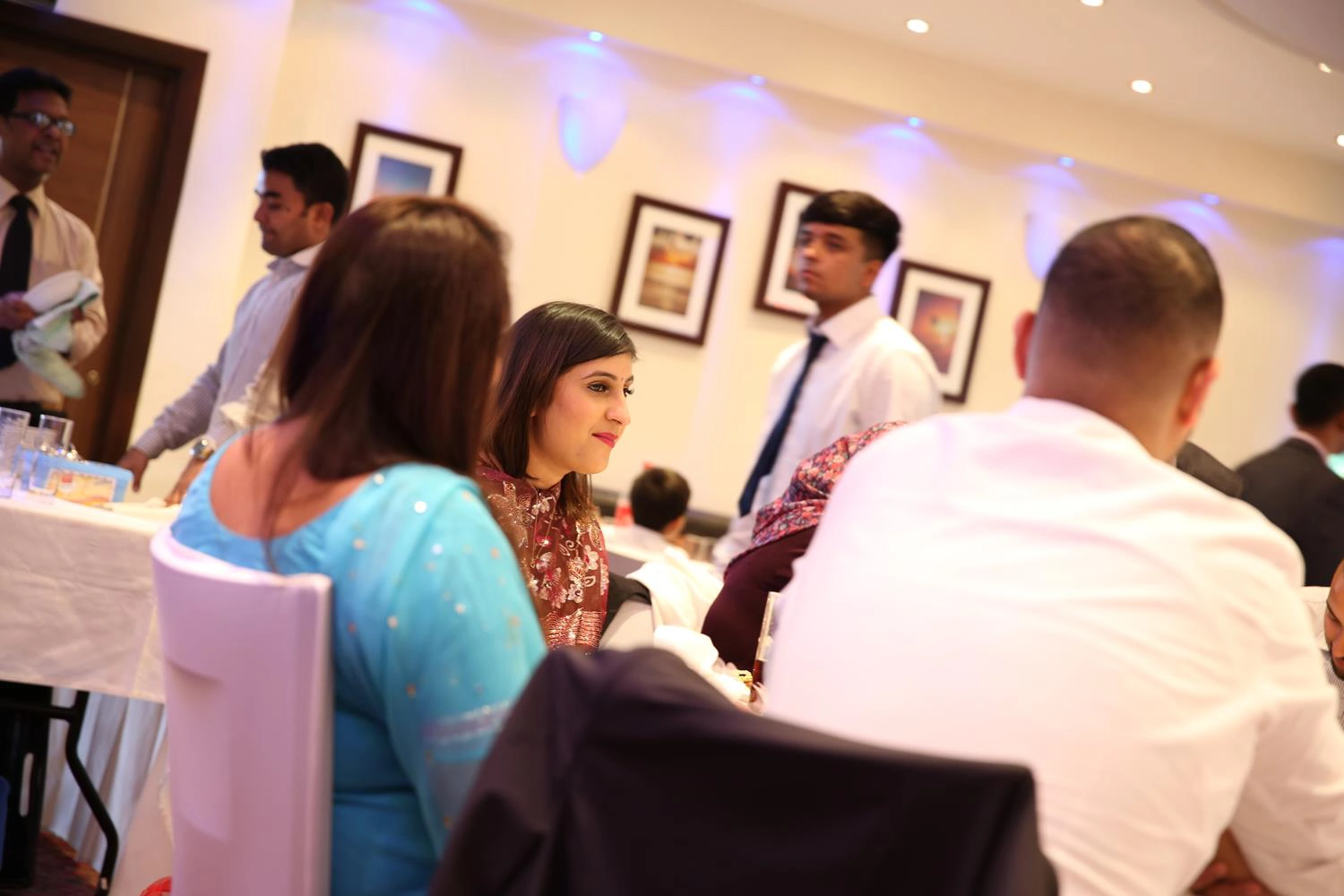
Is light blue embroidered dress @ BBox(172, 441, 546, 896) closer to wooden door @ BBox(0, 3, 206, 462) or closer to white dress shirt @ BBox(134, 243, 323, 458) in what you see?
white dress shirt @ BBox(134, 243, 323, 458)

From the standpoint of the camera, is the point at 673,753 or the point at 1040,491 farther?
the point at 1040,491

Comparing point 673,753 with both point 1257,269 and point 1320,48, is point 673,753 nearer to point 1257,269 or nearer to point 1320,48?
point 1320,48

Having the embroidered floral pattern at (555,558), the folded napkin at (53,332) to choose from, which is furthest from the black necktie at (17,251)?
the embroidered floral pattern at (555,558)

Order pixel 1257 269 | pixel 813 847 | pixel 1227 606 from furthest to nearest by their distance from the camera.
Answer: pixel 1257 269, pixel 1227 606, pixel 813 847

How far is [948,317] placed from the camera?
7250mm

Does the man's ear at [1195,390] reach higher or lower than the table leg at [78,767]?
higher

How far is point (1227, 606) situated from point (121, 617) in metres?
2.35

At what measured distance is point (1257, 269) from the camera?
7.63 meters

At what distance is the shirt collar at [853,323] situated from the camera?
189 inches

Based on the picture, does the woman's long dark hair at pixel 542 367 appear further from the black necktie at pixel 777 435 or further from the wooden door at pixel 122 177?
the wooden door at pixel 122 177

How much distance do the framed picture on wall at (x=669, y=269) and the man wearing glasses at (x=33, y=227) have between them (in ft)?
8.32

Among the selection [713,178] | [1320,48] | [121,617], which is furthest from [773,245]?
[121,617]

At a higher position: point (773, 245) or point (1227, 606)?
point (773, 245)

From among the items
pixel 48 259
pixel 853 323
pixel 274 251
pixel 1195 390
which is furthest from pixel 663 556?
pixel 1195 390
